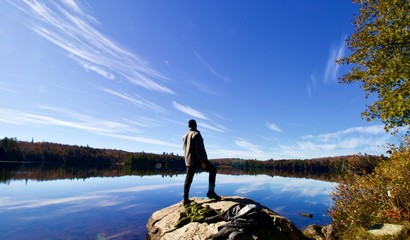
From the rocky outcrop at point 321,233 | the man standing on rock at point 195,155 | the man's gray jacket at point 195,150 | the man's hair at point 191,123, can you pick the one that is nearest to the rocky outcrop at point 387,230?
the rocky outcrop at point 321,233

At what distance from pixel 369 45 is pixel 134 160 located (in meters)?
178

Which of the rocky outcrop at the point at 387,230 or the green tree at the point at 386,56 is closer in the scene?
the rocky outcrop at the point at 387,230

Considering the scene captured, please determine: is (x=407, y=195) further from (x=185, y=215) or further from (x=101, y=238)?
(x=101, y=238)

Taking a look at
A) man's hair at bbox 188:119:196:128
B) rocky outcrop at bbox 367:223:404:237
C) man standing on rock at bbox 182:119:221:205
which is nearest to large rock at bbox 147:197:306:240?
man standing on rock at bbox 182:119:221:205

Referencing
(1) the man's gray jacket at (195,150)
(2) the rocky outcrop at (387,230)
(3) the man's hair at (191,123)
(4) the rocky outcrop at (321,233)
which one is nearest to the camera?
(2) the rocky outcrop at (387,230)

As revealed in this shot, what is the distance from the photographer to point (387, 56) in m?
15.0

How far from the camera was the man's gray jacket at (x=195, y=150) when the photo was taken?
1148cm

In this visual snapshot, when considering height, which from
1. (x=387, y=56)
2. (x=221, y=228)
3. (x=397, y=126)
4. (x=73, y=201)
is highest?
(x=387, y=56)

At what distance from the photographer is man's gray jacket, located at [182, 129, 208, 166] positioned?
1148 cm

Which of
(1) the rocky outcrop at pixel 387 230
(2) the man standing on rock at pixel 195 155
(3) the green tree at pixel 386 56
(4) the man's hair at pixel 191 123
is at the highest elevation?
(3) the green tree at pixel 386 56

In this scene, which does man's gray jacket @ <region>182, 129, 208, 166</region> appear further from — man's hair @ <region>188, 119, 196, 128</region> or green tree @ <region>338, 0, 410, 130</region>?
green tree @ <region>338, 0, 410, 130</region>

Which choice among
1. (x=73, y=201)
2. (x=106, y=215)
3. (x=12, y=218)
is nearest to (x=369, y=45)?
(x=106, y=215)

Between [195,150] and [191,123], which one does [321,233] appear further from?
[191,123]

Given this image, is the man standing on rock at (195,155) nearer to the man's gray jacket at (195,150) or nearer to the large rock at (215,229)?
the man's gray jacket at (195,150)
